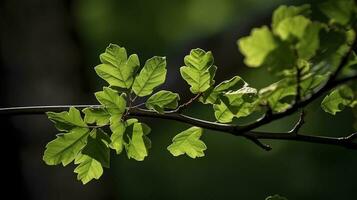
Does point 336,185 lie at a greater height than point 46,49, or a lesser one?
lesser

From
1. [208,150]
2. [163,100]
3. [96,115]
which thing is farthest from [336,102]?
[208,150]

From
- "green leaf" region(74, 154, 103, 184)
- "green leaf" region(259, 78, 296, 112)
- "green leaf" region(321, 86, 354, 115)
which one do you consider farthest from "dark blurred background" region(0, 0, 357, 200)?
"green leaf" region(259, 78, 296, 112)

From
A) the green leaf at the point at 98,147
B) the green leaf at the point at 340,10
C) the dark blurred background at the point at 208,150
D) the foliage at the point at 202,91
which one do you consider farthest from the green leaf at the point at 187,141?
the dark blurred background at the point at 208,150

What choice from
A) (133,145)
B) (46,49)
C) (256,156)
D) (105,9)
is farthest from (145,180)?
(133,145)

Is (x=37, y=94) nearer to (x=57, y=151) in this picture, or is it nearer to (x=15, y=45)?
(x=15, y=45)

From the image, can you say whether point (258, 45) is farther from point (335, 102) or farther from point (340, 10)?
point (335, 102)

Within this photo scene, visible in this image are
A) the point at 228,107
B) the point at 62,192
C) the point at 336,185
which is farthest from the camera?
the point at 336,185
